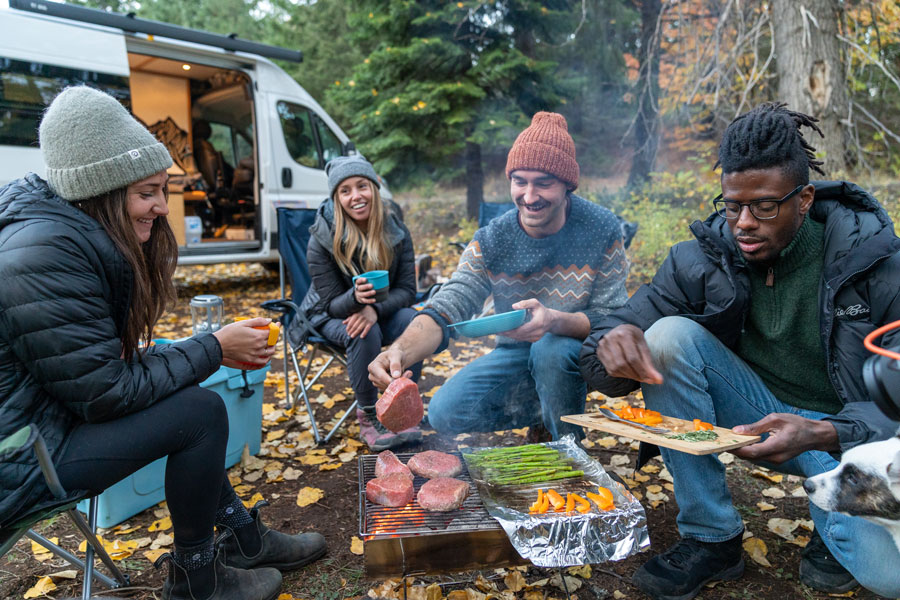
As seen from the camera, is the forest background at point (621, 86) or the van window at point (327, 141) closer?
the forest background at point (621, 86)

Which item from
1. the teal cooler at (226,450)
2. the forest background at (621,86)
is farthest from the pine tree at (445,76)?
the teal cooler at (226,450)

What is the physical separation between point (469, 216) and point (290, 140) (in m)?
4.02

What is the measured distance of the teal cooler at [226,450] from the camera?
274 centimetres

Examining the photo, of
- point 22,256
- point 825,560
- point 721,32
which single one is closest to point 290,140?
point 721,32

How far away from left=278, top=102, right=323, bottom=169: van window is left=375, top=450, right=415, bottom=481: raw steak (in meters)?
6.53

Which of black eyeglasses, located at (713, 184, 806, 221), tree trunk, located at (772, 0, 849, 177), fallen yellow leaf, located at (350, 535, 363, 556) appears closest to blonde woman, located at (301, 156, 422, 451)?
fallen yellow leaf, located at (350, 535, 363, 556)

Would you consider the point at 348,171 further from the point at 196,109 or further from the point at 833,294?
the point at 196,109

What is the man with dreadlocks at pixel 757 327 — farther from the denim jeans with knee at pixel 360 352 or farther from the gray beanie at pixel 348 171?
the gray beanie at pixel 348 171

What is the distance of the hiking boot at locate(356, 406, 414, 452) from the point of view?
11.4 ft

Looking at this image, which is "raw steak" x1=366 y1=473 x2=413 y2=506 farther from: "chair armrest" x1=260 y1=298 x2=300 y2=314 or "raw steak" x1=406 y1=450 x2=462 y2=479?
"chair armrest" x1=260 y1=298 x2=300 y2=314

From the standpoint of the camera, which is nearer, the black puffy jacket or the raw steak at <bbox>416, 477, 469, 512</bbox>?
the black puffy jacket

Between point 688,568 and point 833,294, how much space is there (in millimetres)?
1159

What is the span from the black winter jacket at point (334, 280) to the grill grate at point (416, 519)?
5.79 feet

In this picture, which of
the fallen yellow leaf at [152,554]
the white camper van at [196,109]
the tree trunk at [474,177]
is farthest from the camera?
the tree trunk at [474,177]
